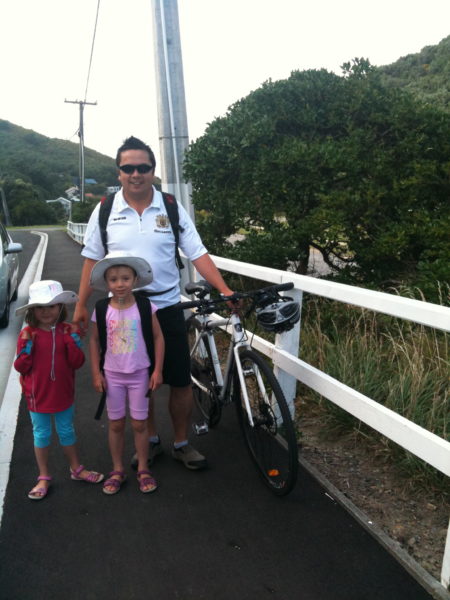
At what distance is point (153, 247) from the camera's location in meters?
3.22

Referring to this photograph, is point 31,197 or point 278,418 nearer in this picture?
point 278,418

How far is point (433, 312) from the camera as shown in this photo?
2352 mm

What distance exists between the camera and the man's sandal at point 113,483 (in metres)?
3.22

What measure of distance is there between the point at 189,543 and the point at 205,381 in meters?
1.48

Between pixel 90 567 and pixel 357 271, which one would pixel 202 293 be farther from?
pixel 357 271

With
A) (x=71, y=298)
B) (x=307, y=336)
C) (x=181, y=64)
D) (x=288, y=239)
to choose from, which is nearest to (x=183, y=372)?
(x=71, y=298)

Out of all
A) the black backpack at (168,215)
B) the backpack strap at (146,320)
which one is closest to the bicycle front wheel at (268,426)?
the backpack strap at (146,320)

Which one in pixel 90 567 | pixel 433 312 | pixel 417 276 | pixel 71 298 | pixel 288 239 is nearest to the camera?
pixel 433 312

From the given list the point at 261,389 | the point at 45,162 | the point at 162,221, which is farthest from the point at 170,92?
the point at 45,162

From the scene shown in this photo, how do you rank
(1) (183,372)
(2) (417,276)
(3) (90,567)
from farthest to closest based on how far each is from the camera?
(2) (417,276)
(1) (183,372)
(3) (90,567)

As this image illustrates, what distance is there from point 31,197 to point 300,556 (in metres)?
103

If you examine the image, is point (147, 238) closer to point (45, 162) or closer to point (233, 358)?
point (233, 358)

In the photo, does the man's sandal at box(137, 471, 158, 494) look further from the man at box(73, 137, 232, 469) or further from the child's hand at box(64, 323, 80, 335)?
the child's hand at box(64, 323, 80, 335)

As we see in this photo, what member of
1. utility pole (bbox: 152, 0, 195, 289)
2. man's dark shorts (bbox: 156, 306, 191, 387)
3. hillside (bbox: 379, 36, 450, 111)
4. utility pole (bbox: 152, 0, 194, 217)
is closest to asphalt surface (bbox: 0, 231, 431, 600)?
man's dark shorts (bbox: 156, 306, 191, 387)
